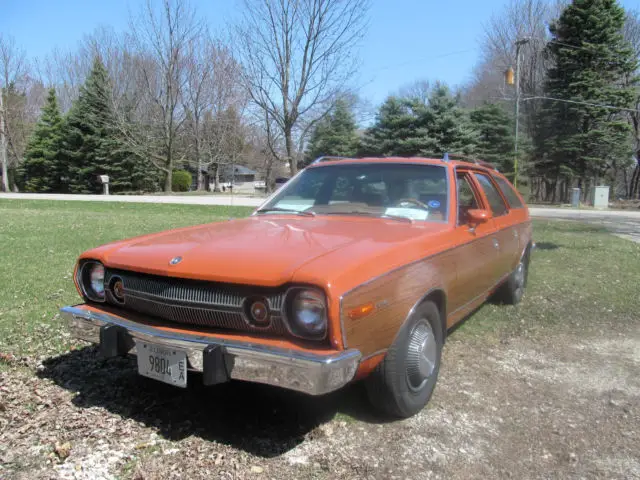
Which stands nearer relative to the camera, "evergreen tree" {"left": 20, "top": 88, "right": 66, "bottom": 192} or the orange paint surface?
the orange paint surface

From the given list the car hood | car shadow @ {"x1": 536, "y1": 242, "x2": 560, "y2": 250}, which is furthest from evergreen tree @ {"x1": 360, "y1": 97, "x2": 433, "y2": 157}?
the car hood

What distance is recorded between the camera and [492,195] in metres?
5.05

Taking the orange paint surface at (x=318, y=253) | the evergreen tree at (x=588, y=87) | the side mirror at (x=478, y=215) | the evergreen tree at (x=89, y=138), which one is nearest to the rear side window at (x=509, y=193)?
the orange paint surface at (x=318, y=253)

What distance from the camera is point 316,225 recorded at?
359 centimetres

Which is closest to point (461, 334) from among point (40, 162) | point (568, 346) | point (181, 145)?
point (568, 346)

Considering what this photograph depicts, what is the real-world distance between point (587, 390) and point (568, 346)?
0.97 metres

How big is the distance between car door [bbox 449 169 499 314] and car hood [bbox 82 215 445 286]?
0.30 meters

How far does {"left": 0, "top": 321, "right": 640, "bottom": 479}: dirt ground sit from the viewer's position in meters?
2.65

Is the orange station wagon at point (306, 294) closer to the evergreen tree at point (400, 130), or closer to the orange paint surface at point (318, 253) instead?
the orange paint surface at point (318, 253)

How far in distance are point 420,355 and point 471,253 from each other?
3.74 feet

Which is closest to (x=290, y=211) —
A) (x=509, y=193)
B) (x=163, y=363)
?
(x=163, y=363)

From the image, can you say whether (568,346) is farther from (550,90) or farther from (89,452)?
(550,90)

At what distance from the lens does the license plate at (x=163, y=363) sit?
266 cm

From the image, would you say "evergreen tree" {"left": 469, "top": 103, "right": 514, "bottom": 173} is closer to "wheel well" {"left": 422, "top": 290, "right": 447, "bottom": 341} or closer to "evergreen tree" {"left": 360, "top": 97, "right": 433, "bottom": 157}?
"evergreen tree" {"left": 360, "top": 97, "right": 433, "bottom": 157}
